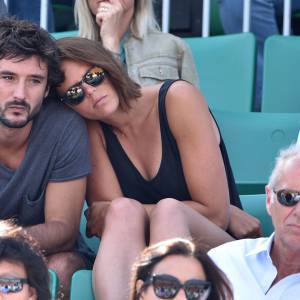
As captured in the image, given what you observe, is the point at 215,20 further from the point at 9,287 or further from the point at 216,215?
the point at 9,287

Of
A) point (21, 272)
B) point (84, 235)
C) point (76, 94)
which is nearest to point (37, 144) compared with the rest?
point (76, 94)

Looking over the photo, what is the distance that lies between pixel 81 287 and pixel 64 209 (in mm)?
424

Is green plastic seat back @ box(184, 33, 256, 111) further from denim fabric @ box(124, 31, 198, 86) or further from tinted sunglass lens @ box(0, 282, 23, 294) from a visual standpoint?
tinted sunglass lens @ box(0, 282, 23, 294)

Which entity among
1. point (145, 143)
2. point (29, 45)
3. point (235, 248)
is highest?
point (29, 45)

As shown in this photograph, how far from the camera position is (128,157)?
356 centimetres

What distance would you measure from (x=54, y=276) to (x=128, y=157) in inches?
29.4

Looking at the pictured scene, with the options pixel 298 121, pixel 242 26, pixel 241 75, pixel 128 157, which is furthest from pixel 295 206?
pixel 242 26

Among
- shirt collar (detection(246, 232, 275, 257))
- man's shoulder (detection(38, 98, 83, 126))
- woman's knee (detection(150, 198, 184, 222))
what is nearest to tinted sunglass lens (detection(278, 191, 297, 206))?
shirt collar (detection(246, 232, 275, 257))

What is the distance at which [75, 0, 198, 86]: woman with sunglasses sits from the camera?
4328mm

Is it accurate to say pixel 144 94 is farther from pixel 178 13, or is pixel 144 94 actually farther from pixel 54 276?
pixel 178 13

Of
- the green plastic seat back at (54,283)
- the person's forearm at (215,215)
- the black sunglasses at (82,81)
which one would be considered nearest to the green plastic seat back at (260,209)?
the person's forearm at (215,215)

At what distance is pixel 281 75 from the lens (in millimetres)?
4727

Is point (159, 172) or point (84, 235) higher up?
point (159, 172)

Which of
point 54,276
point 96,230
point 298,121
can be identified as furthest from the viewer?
point 298,121
